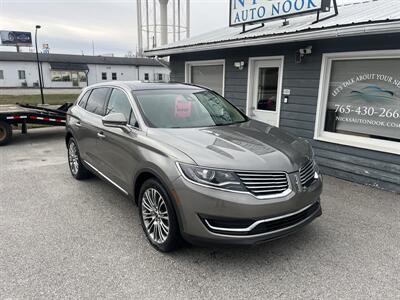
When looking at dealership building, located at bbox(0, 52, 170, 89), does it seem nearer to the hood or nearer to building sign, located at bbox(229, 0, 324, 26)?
building sign, located at bbox(229, 0, 324, 26)

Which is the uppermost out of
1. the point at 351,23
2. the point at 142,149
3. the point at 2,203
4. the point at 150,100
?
the point at 351,23

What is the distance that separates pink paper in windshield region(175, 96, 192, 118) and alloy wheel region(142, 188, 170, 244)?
1.03 meters

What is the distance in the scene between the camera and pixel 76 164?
531 centimetres

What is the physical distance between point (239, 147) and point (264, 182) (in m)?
0.44

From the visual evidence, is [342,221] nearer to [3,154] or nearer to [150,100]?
[150,100]

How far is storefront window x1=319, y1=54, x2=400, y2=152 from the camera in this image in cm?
504

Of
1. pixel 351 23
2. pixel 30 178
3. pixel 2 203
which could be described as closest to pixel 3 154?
pixel 30 178

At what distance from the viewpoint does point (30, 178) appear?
5484mm

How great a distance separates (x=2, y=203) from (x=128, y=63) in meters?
43.5

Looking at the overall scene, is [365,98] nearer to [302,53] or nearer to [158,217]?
[302,53]

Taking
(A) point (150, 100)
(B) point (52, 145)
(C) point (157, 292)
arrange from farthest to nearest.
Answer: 1. (B) point (52, 145)
2. (A) point (150, 100)
3. (C) point (157, 292)

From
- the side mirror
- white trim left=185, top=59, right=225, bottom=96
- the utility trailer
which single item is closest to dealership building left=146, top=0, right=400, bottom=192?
white trim left=185, top=59, right=225, bottom=96

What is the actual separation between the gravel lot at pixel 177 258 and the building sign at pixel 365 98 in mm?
1466

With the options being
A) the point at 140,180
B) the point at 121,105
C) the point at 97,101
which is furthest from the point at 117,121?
the point at 97,101
